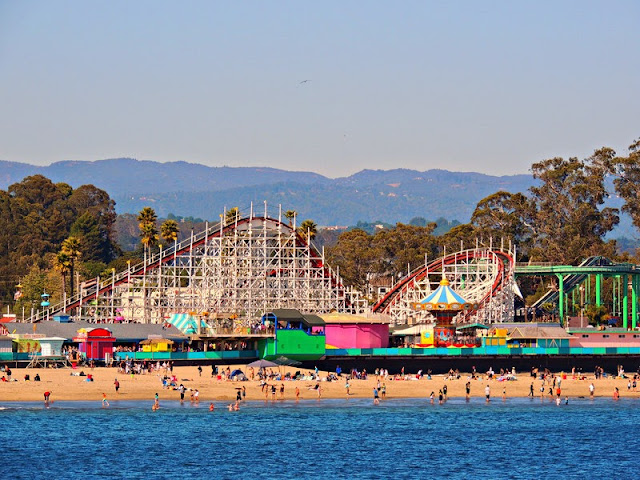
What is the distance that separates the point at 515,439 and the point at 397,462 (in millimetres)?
10552

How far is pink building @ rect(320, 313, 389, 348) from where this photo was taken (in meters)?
99.1

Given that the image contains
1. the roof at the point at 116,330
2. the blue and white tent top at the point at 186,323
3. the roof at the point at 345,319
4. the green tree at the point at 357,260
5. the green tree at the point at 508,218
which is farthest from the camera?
the green tree at the point at 508,218

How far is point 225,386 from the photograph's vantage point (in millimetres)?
83000

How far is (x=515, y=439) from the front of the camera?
6850cm

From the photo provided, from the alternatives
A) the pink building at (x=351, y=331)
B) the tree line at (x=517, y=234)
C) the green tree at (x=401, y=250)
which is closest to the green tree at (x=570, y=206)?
the tree line at (x=517, y=234)

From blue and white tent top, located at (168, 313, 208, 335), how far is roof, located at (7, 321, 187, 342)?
401 millimetres

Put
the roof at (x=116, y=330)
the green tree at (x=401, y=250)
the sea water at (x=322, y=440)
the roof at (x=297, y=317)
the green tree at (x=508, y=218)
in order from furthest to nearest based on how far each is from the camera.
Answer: the green tree at (x=508, y=218), the green tree at (x=401, y=250), the roof at (x=297, y=317), the roof at (x=116, y=330), the sea water at (x=322, y=440)

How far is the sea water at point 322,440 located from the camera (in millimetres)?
57875

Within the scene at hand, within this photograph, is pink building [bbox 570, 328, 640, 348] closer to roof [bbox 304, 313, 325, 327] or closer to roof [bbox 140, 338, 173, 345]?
roof [bbox 304, 313, 325, 327]

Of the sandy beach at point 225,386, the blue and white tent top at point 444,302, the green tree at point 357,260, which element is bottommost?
the sandy beach at point 225,386

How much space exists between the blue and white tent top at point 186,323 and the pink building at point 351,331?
31.6 feet

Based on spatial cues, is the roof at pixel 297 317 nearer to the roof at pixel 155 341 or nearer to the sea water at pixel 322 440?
the roof at pixel 155 341

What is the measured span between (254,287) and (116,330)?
47.6ft

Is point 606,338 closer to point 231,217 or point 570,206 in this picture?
point 231,217
